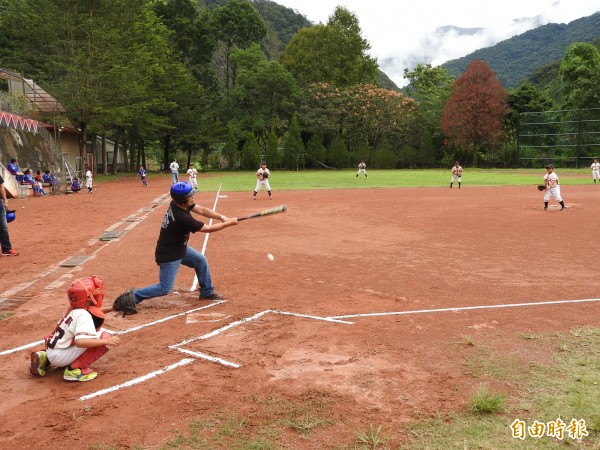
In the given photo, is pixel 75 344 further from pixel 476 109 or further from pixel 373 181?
pixel 476 109

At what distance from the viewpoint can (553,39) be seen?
140750 millimetres

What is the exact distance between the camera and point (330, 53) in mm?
72188

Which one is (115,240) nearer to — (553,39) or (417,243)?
(417,243)

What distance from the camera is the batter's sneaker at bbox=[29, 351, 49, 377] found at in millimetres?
5176

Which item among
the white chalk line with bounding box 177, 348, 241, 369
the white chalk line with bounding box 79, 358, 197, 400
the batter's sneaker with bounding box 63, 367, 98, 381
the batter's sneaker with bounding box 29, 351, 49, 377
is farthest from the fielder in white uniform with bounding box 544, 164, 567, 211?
the batter's sneaker with bounding box 29, 351, 49, 377

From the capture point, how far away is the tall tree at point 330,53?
71.6m

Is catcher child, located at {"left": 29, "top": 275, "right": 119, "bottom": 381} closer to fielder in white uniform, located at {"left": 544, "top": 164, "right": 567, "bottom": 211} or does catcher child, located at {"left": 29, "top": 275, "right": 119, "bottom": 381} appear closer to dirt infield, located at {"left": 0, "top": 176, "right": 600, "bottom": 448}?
dirt infield, located at {"left": 0, "top": 176, "right": 600, "bottom": 448}

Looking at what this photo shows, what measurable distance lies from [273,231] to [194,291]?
6.88 metres

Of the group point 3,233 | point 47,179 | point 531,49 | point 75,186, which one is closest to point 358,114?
point 75,186

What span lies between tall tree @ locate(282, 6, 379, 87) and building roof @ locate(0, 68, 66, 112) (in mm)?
39326

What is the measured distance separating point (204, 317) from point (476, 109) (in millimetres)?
59606

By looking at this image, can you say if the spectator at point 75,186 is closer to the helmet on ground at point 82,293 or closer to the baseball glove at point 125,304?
the baseball glove at point 125,304

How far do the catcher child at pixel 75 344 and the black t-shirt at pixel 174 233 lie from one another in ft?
6.55

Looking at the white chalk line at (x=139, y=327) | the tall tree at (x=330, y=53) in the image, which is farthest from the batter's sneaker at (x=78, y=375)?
the tall tree at (x=330, y=53)
